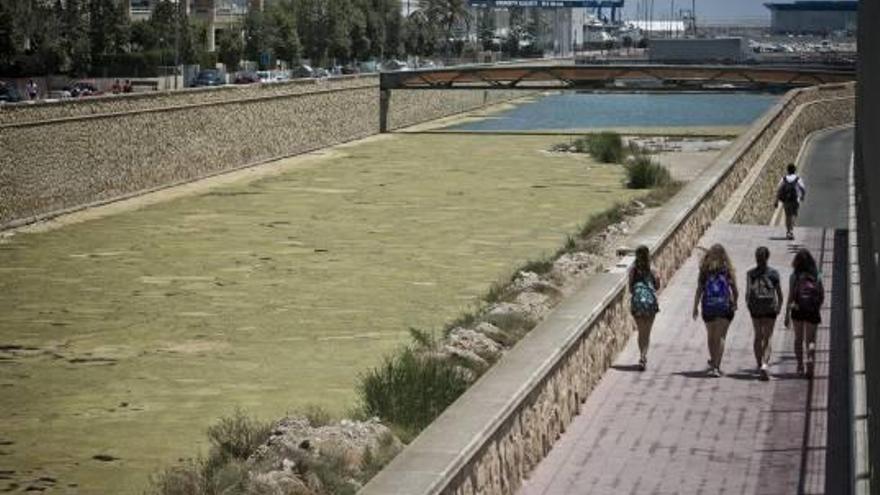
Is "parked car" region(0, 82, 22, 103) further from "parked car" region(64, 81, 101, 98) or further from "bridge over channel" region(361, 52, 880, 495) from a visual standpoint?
"bridge over channel" region(361, 52, 880, 495)

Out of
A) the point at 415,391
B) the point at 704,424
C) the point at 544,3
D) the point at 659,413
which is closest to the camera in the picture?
the point at 704,424

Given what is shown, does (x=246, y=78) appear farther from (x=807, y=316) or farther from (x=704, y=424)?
(x=704, y=424)

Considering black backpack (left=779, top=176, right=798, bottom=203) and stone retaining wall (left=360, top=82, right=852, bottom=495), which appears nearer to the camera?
stone retaining wall (left=360, top=82, right=852, bottom=495)

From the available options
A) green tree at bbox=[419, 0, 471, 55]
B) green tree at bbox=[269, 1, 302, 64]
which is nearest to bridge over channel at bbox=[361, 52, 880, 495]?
green tree at bbox=[269, 1, 302, 64]

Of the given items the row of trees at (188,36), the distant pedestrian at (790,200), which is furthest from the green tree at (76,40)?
the distant pedestrian at (790,200)

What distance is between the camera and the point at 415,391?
13180mm

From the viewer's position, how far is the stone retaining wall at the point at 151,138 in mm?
40278

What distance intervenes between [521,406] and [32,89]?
4931 centimetres

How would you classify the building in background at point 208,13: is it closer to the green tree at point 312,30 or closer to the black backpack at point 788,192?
the green tree at point 312,30

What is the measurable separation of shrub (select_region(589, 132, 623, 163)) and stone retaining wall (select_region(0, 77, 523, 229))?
10522 mm

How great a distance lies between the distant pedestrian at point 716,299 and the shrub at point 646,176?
113 feet

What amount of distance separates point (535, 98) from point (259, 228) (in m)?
85.1

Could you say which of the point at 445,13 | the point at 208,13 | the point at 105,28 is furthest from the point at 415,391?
the point at 445,13

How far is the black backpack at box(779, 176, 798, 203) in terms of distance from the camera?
82.7ft
